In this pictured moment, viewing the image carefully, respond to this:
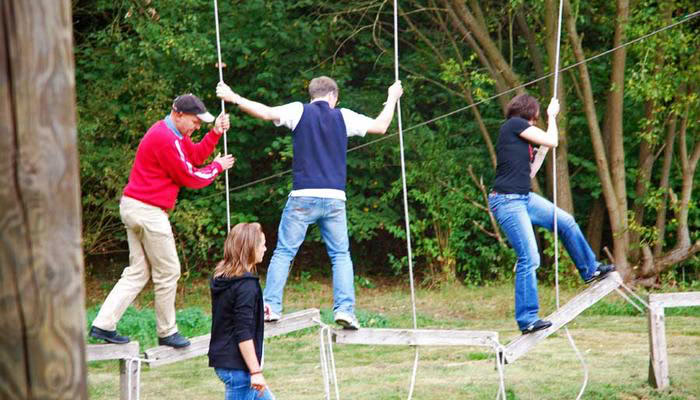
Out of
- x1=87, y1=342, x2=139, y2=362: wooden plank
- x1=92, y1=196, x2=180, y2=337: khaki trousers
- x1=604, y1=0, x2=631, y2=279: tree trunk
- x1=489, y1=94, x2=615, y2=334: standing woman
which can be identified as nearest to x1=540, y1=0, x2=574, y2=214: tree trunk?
x1=604, y1=0, x2=631, y2=279: tree trunk

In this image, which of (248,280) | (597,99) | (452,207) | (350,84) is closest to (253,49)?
(350,84)

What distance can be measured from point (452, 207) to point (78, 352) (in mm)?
12157

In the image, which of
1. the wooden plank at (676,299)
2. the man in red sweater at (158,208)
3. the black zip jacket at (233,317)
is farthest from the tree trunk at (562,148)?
the black zip jacket at (233,317)

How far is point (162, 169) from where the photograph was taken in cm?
562

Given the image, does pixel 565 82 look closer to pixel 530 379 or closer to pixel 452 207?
pixel 452 207

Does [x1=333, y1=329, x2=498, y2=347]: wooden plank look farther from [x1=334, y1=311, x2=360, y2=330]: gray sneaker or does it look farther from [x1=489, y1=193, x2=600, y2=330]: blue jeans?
[x1=489, y1=193, x2=600, y2=330]: blue jeans

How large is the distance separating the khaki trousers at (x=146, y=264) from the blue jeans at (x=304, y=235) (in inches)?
24.1

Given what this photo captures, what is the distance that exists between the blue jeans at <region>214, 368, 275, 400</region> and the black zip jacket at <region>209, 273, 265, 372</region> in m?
0.04

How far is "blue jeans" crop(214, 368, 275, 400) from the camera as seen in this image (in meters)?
4.82

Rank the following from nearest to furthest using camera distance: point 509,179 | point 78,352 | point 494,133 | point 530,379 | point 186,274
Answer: point 78,352
point 509,179
point 530,379
point 186,274
point 494,133

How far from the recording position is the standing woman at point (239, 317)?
4.76m

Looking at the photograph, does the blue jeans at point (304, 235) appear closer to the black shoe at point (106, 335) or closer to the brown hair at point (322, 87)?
the brown hair at point (322, 87)

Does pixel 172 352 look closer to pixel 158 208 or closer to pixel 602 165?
pixel 158 208

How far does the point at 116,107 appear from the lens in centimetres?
1345
